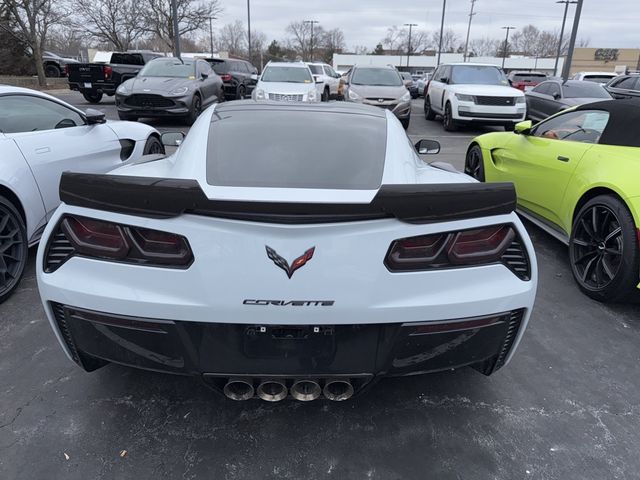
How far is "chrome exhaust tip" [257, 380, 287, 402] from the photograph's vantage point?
2.08 metres

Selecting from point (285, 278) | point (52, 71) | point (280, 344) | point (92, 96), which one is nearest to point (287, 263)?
point (285, 278)

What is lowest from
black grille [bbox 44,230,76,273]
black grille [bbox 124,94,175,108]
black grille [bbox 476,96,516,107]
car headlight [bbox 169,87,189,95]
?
black grille [bbox 124,94,175,108]

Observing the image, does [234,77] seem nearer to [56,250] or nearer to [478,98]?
[478,98]

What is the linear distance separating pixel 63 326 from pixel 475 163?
Result: 213 inches

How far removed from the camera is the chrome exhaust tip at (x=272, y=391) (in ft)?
6.84

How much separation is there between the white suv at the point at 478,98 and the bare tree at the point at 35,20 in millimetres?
Result: 24264

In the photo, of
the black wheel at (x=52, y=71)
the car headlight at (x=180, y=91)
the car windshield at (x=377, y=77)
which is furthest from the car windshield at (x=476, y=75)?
the black wheel at (x=52, y=71)

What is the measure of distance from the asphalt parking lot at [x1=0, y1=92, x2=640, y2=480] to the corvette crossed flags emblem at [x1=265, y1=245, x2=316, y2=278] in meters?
0.75

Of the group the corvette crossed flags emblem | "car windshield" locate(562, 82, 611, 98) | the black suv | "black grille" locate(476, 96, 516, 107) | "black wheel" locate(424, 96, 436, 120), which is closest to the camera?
the corvette crossed flags emblem

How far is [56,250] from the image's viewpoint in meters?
2.06

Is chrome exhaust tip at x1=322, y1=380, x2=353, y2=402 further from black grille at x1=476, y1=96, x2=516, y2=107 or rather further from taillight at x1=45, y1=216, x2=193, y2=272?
black grille at x1=476, y1=96, x2=516, y2=107

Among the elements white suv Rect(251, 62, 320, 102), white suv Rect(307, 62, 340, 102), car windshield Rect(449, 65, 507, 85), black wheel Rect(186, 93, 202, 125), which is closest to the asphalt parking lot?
black wheel Rect(186, 93, 202, 125)

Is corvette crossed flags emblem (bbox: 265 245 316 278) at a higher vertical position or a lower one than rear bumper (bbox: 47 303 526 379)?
higher

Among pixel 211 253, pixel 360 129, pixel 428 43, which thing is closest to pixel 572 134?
pixel 360 129
